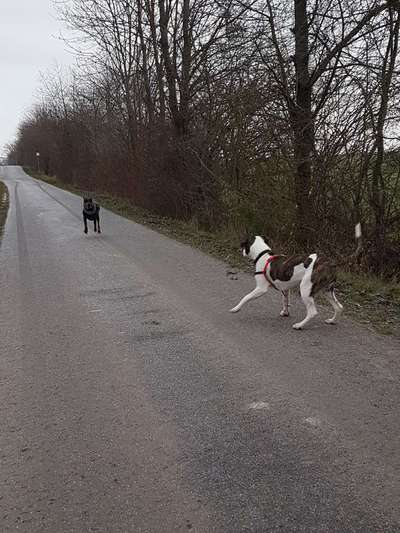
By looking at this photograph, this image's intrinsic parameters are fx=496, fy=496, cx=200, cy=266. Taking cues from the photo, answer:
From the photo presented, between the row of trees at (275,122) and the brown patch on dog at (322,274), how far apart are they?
4659 mm

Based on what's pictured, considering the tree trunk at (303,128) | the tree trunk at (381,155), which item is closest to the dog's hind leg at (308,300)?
the tree trunk at (381,155)

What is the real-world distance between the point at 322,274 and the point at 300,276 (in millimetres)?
286

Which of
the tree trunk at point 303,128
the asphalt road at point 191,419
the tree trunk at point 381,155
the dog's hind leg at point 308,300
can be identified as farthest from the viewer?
the tree trunk at point 303,128

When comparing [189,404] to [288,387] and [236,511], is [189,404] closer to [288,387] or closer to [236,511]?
[288,387]

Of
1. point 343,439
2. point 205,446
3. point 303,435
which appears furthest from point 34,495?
point 343,439

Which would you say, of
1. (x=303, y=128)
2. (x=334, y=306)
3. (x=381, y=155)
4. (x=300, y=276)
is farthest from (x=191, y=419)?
(x=303, y=128)

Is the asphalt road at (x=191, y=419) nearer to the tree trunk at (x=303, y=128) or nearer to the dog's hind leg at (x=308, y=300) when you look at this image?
the dog's hind leg at (x=308, y=300)

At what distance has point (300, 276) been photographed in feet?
20.2

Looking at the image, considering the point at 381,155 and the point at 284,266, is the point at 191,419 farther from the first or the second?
the point at 381,155

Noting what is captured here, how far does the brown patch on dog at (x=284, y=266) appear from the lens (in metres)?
6.21

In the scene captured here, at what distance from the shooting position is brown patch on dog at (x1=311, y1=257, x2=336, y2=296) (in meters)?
5.96

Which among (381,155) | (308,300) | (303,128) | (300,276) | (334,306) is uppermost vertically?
(303,128)

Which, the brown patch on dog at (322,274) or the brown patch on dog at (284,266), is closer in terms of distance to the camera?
the brown patch on dog at (322,274)

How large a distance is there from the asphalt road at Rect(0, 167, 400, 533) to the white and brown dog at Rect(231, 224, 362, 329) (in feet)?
0.91
